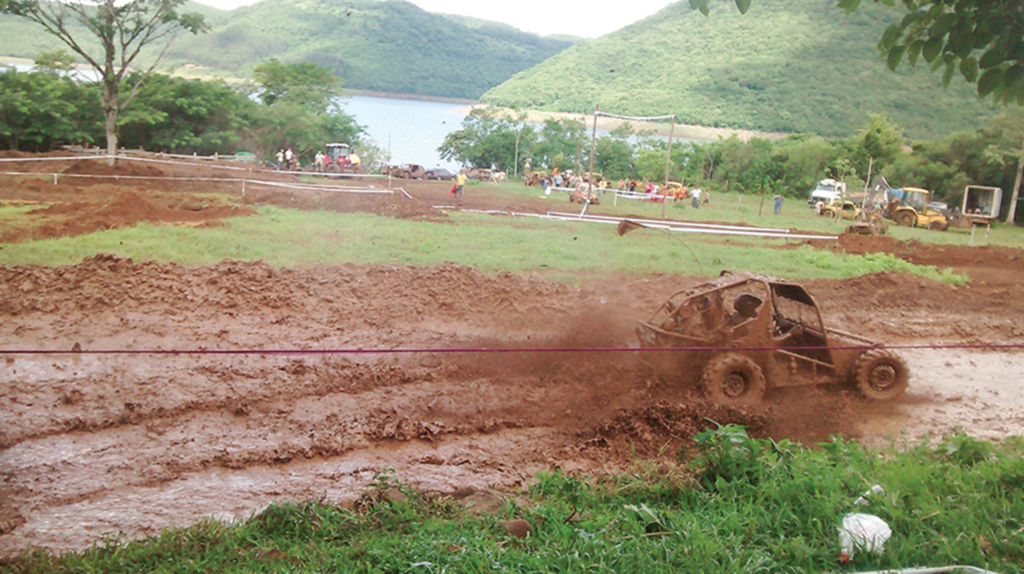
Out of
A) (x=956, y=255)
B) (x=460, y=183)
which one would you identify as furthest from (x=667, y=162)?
(x=460, y=183)

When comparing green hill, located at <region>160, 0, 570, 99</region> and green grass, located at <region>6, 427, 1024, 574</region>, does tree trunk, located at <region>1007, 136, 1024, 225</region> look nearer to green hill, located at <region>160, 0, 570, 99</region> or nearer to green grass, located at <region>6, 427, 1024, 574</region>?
green hill, located at <region>160, 0, 570, 99</region>

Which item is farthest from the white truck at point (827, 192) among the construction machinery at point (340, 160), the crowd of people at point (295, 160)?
the crowd of people at point (295, 160)

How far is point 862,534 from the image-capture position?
419cm

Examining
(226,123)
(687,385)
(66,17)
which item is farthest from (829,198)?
(66,17)

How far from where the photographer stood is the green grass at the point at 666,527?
159 inches

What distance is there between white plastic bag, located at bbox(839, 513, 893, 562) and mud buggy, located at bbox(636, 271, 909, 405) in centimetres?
321

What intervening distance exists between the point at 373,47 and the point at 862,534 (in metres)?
12.6

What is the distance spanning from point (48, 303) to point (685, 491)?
28.1 ft

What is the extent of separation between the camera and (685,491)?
511cm

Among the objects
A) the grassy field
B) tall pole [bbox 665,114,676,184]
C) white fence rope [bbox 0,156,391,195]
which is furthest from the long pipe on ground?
the grassy field

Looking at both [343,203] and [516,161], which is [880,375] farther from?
[343,203]

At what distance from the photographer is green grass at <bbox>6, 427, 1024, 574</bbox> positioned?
4.04 m

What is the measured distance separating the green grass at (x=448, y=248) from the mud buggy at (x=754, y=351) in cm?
409

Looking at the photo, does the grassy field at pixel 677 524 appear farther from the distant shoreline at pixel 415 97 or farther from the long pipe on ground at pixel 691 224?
the distant shoreline at pixel 415 97
